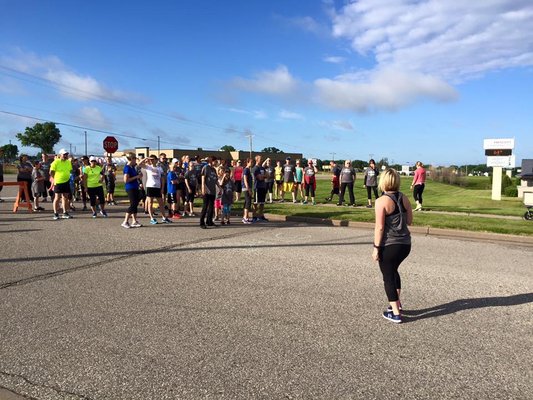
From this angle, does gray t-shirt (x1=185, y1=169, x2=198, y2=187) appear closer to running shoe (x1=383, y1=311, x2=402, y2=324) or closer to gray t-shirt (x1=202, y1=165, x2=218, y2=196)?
gray t-shirt (x1=202, y1=165, x2=218, y2=196)

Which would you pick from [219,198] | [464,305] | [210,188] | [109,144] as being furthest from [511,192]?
[464,305]

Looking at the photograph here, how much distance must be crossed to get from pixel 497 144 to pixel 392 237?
2458 cm

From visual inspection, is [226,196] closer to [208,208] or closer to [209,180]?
[208,208]

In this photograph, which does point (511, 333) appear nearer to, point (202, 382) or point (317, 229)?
point (202, 382)

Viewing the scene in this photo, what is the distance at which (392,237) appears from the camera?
14.2 feet

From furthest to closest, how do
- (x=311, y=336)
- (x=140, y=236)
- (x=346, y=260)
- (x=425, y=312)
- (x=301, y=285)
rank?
(x=140, y=236) < (x=346, y=260) < (x=301, y=285) < (x=425, y=312) < (x=311, y=336)

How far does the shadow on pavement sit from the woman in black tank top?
32cm

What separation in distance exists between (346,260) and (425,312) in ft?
8.32

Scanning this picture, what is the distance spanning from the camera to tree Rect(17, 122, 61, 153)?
11462 centimetres

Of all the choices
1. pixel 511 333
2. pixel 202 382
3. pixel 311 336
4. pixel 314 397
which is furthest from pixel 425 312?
pixel 202 382

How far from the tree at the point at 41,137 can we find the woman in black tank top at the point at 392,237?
128 metres

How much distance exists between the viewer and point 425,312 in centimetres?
462

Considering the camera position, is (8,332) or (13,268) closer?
(8,332)

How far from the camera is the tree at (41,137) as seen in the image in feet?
376
